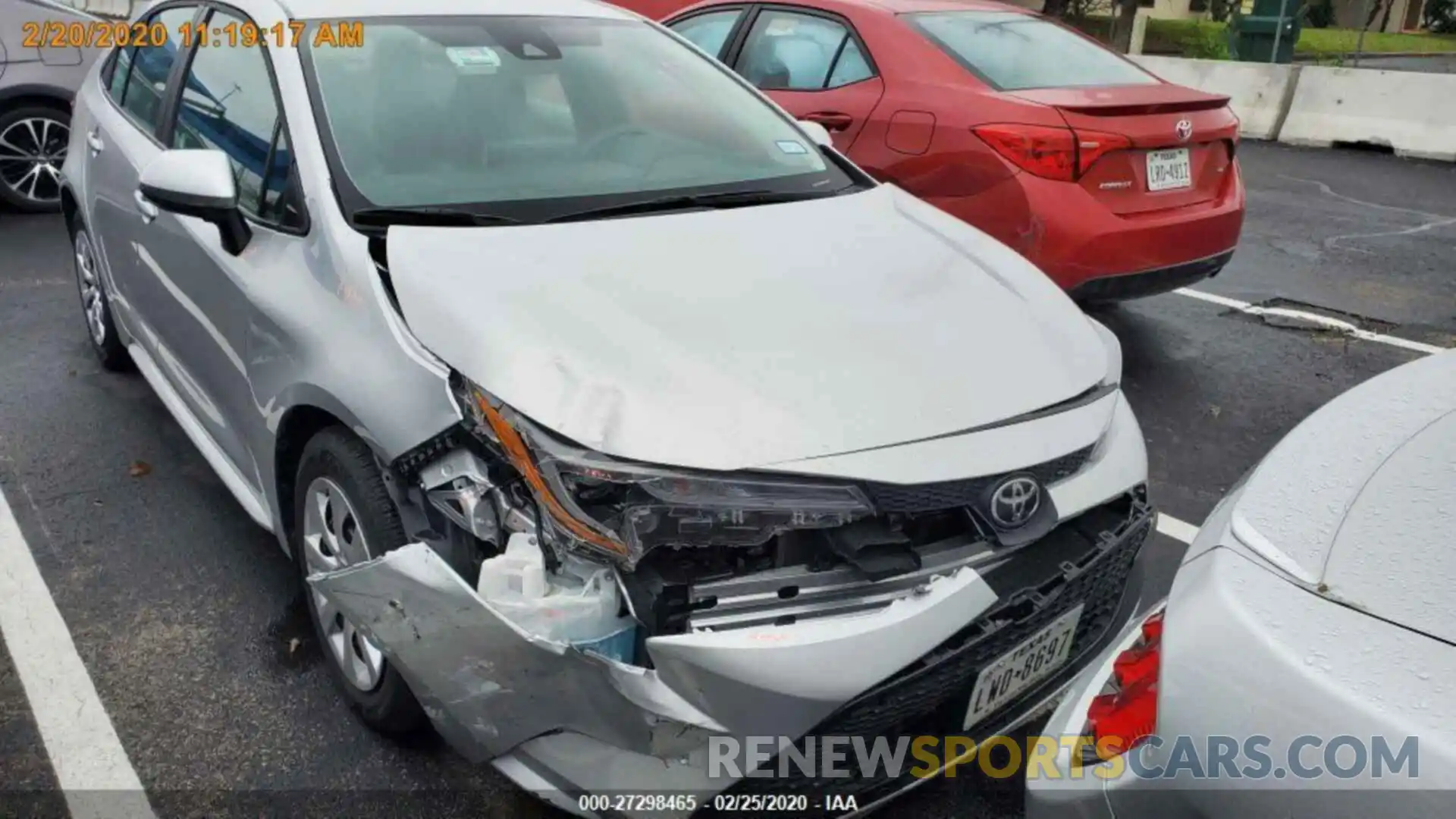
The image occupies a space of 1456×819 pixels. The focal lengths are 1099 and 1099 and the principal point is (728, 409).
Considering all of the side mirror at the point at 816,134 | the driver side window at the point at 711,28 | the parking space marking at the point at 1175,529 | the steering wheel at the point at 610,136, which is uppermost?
the steering wheel at the point at 610,136

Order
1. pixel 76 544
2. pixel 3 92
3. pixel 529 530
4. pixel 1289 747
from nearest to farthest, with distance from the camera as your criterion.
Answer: pixel 1289 747, pixel 529 530, pixel 76 544, pixel 3 92

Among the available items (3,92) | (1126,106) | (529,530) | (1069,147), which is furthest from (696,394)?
(3,92)

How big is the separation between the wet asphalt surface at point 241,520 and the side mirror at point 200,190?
3.40 feet

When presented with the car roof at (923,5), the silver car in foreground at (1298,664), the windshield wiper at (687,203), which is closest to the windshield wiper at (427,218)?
the windshield wiper at (687,203)

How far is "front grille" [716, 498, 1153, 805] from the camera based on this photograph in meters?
1.84

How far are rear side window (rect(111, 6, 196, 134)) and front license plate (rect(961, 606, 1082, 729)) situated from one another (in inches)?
120

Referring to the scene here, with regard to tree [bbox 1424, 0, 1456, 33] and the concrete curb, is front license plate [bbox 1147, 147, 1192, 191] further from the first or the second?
tree [bbox 1424, 0, 1456, 33]

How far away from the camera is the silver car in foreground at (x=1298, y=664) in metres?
1.27

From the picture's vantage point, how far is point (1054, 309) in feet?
8.57

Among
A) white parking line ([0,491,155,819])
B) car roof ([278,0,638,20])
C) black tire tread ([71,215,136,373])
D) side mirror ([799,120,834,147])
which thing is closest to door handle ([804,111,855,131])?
side mirror ([799,120,834,147])

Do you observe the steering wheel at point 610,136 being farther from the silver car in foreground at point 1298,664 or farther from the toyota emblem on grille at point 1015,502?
the silver car in foreground at point 1298,664

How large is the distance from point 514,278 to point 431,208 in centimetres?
41

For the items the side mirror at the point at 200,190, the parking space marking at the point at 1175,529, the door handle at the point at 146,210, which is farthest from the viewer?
the parking space marking at the point at 1175,529

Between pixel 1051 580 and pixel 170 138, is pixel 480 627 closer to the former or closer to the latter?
pixel 1051 580
